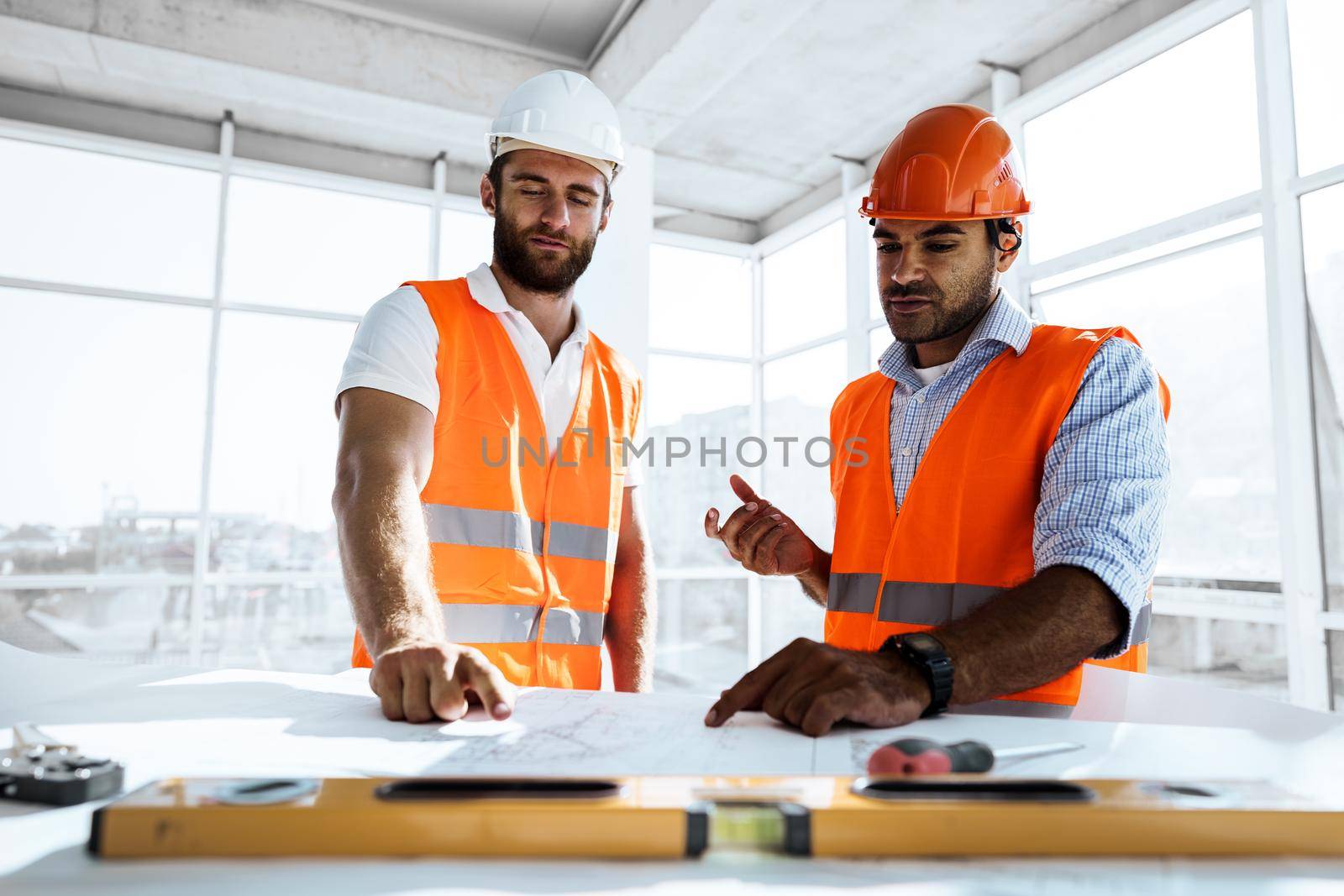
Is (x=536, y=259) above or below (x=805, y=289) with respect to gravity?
below

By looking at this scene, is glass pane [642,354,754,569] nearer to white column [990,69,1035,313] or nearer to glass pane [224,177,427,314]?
glass pane [224,177,427,314]

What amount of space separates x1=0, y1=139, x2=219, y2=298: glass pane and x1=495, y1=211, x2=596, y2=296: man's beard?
17.7 feet

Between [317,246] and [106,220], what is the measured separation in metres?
1.48

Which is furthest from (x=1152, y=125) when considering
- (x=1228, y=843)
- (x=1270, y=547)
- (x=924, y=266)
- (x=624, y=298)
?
(x=1228, y=843)

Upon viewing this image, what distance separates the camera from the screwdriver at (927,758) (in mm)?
929

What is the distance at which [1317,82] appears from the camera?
4305mm

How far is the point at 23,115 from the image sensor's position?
6562 mm

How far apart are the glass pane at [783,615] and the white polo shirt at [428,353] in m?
6.83

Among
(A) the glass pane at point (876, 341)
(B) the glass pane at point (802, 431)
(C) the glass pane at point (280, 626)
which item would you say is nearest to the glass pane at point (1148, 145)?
(A) the glass pane at point (876, 341)

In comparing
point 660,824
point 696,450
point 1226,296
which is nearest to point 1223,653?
point 1226,296

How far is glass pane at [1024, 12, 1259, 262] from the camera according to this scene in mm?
4688

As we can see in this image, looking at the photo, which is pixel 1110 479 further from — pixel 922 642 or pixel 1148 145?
pixel 1148 145

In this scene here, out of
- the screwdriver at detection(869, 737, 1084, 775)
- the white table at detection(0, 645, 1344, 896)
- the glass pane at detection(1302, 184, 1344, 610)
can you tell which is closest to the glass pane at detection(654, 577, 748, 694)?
the glass pane at detection(1302, 184, 1344, 610)

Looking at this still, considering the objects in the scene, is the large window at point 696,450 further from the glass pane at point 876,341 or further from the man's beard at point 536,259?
the man's beard at point 536,259
